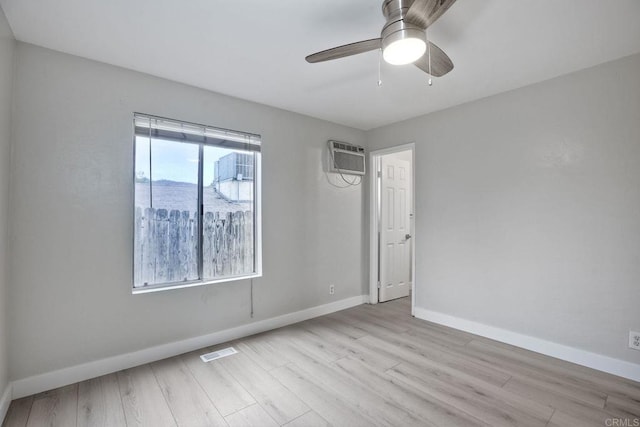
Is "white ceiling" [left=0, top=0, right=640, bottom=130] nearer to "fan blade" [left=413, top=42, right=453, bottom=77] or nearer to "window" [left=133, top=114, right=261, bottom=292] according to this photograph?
"fan blade" [left=413, top=42, right=453, bottom=77]

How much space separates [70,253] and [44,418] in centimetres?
104

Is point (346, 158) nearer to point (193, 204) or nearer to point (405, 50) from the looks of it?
point (193, 204)

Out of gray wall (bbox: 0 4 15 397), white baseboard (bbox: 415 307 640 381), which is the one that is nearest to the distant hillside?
gray wall (bbox: 0 4 15 397)

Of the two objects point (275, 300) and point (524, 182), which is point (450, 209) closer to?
point (524, 182)

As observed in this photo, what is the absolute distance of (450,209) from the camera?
3.36 meters

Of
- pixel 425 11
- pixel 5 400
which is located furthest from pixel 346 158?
pixel 5 400

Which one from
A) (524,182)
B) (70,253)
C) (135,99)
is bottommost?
(70,253)

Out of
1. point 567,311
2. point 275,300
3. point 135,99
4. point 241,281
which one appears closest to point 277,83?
point 135,99

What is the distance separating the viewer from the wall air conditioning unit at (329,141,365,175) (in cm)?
381

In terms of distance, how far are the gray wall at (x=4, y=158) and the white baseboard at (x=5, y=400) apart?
0.04 m

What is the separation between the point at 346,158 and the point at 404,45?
2.40m

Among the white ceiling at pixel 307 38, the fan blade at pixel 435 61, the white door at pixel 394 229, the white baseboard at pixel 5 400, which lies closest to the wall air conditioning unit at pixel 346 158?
the white door at pixel 394 229

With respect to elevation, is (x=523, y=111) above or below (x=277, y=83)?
below

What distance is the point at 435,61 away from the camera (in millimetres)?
1825
